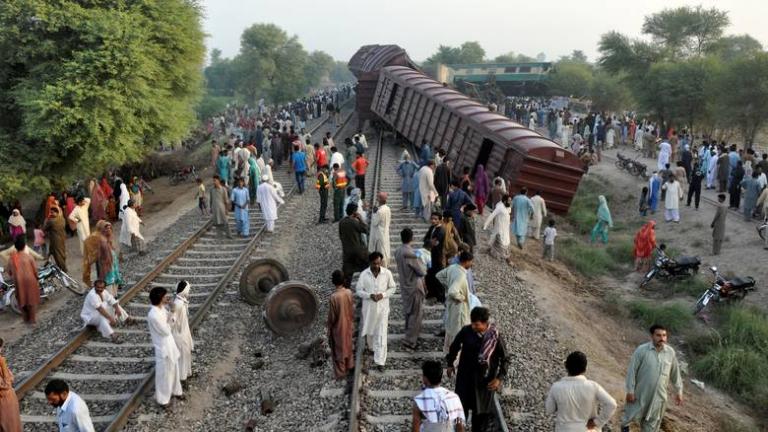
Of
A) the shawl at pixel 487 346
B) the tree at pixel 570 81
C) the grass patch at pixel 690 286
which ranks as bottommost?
the grass patch at pixel 690 286

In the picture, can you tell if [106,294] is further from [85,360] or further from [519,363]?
[519,363]

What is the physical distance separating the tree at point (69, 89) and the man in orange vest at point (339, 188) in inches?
334

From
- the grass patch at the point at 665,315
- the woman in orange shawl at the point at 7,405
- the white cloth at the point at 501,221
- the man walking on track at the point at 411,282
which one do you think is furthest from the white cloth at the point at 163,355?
the grass patch at the point at 665,315

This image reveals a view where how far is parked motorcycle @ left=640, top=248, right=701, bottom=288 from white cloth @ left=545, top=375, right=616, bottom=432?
938cm

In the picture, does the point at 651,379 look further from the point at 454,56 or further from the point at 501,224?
the point at 454,56

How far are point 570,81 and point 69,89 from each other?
46.8m

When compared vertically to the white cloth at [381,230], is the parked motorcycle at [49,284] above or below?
below

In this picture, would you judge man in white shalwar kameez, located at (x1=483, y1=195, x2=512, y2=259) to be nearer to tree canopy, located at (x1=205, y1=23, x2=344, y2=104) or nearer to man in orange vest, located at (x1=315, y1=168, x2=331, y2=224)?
man in orange vest, located at (x1=315, y1=168, x2=331, y2=224)

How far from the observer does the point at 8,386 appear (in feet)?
19.2

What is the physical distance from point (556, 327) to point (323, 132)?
70.6 feet

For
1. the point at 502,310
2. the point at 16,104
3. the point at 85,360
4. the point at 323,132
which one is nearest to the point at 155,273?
the point at 85,360

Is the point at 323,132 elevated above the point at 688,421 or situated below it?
above

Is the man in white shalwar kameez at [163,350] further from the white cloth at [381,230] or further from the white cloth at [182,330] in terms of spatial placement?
the white cloth at [381,230]

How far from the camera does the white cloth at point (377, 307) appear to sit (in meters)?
7.06
